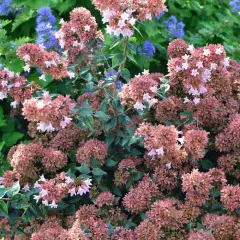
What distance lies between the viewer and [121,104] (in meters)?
2.18

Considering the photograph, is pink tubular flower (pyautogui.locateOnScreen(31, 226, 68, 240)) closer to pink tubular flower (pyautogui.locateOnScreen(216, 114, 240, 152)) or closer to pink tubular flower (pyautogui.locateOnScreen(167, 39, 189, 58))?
pink tubular flower (pyautogui.locateOnScreen(216, 114, 240, 152))

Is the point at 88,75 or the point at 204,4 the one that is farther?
the point at 204,4

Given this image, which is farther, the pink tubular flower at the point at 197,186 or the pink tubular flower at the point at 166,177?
the pink tubular flower at the point at 166,177

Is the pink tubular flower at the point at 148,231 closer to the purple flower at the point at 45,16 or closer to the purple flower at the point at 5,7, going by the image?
the purple flower at the point at 45,16

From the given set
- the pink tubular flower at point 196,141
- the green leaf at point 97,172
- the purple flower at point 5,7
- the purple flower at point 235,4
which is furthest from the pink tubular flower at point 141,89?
the purple flower at point 235,4

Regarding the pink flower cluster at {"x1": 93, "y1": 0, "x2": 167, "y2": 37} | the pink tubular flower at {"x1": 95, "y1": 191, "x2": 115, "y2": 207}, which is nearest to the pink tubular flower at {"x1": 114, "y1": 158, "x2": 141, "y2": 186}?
the pink tubular flower at {"x1": 95, "y1": 191, "x2": 115, "y2": 207}

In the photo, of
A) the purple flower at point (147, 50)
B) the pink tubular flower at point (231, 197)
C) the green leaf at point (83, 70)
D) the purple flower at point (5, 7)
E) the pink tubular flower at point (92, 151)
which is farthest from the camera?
the purple flower at point (5, 7)

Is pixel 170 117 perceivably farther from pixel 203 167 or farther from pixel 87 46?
pixel 87 46

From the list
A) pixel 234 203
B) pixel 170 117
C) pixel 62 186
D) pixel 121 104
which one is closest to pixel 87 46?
pixel 121 104

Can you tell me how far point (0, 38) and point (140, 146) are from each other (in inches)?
44.0

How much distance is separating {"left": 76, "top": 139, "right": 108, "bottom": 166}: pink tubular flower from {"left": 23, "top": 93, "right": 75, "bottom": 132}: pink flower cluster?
0.16m

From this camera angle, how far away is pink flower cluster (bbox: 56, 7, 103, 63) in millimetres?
2217

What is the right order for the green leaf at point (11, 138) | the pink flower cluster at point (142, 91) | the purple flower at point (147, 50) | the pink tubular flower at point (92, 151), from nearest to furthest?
the pink flower cluster at point (142, 91)
the pink tubular flower at point (92, 151)
the green leaf at point (11, 138)
the purple flower at point (147, 50)

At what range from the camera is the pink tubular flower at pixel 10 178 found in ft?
7.19
